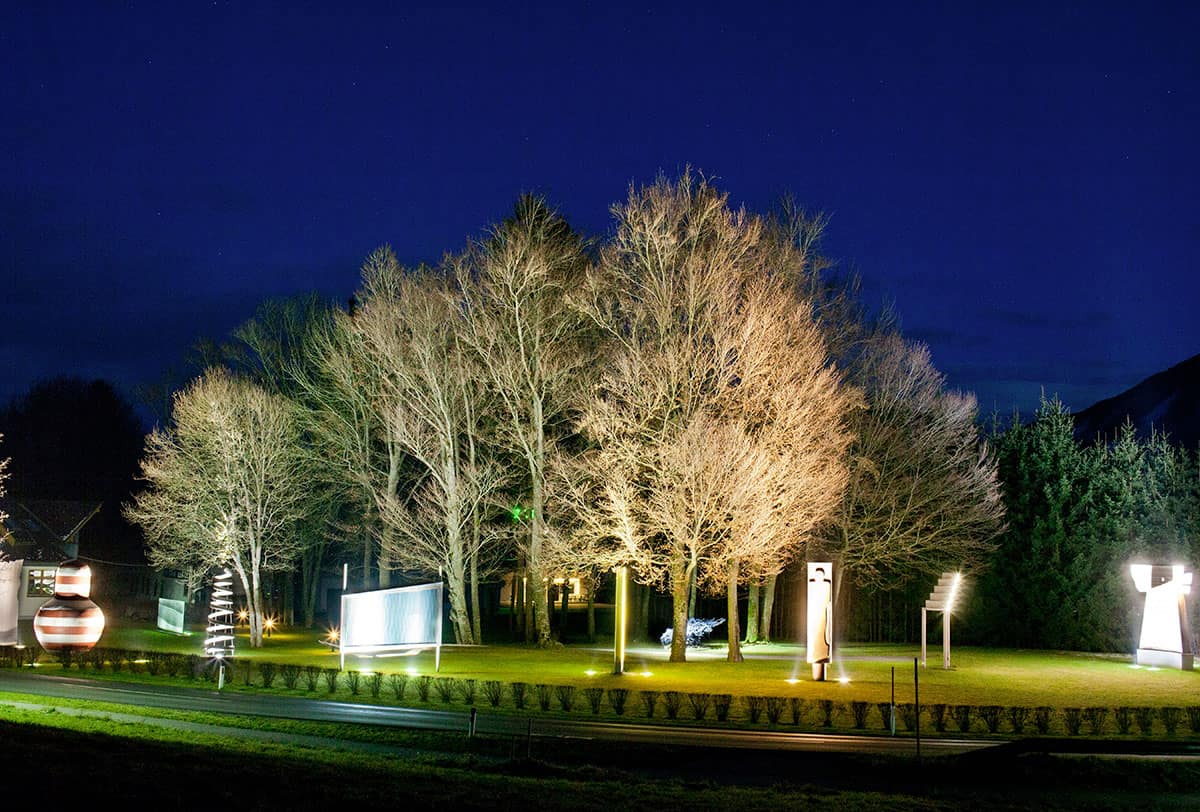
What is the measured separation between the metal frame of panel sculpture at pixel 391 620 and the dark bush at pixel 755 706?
11.9 m

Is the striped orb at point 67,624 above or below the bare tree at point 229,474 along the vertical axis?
below

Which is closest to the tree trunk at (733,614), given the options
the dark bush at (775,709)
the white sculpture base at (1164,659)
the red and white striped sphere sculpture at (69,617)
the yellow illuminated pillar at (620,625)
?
the yellow illuminated pillar at (620,625)

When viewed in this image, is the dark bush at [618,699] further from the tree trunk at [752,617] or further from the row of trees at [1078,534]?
the row of trees at [1078,534]

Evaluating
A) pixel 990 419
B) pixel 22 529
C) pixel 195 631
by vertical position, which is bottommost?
pixel 195 631

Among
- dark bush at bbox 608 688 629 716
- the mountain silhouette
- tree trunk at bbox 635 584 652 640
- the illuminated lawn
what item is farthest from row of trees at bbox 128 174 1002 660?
the mountain silhouette

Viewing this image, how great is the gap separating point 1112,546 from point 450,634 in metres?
30.9

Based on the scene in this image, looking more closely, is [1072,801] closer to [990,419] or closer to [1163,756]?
[1163,756]

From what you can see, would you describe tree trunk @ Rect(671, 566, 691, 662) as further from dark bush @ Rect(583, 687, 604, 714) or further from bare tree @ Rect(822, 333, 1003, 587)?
bare tree @ Rect(822, 333, 1003, 587)

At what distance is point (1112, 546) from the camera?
4647 cm

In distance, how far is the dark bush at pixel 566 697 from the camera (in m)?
24.3

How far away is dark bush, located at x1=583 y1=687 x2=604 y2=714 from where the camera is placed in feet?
79.9

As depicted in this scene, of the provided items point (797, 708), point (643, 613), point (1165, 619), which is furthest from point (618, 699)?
point (643, 613)

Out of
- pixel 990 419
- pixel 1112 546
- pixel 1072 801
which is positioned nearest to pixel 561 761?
pixel 1072 801

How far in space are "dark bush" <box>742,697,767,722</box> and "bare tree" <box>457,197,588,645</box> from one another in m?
17.4
